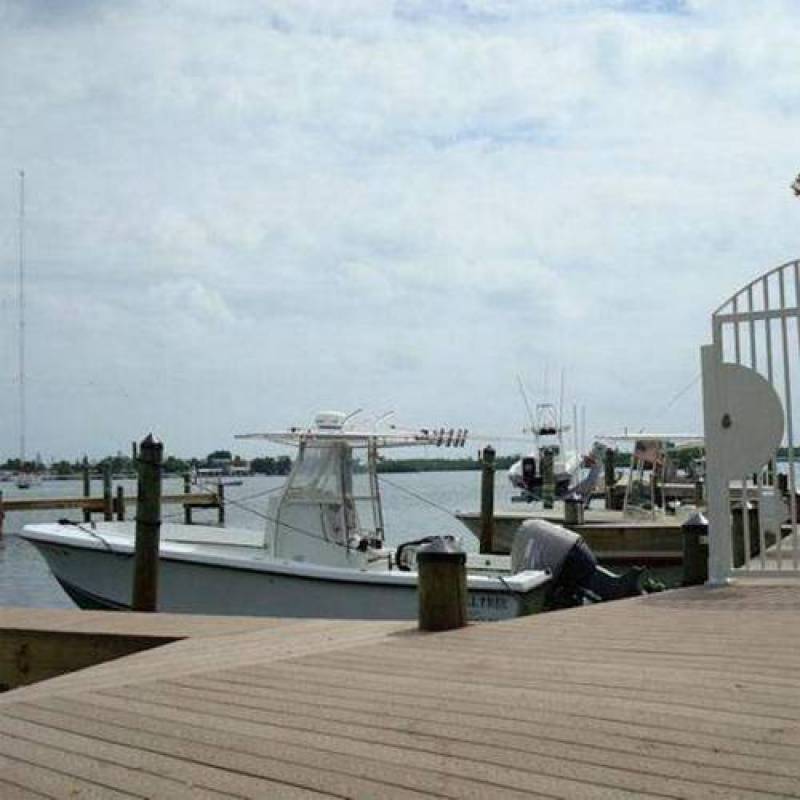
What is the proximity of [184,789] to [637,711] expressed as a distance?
1.66 metres

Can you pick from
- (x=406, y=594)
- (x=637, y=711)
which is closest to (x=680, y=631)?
(x=637, y=711)

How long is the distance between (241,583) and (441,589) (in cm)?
799

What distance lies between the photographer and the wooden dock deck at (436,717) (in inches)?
130

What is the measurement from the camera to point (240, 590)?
14039 millimetres

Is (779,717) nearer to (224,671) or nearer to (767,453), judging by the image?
(224,671)

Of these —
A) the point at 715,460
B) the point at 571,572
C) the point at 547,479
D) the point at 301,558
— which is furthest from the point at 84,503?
the point at 715,460

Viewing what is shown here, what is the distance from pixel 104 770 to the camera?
3.59 m

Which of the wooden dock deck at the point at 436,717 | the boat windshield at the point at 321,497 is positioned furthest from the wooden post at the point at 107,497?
the wooden dock deck at the point at 436,717

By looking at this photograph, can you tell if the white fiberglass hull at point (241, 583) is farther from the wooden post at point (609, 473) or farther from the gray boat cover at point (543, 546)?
the wooden post at point (609, 473)

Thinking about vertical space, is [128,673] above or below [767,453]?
below

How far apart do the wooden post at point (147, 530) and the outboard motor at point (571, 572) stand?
385cm

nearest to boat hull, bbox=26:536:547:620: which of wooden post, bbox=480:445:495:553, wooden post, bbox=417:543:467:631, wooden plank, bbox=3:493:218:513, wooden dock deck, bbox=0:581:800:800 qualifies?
wooden post, bbox=417:543:467:631

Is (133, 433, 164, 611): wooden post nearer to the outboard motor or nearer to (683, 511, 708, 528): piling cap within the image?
the outboard motor

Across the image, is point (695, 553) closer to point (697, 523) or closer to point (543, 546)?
point (697, 523)
